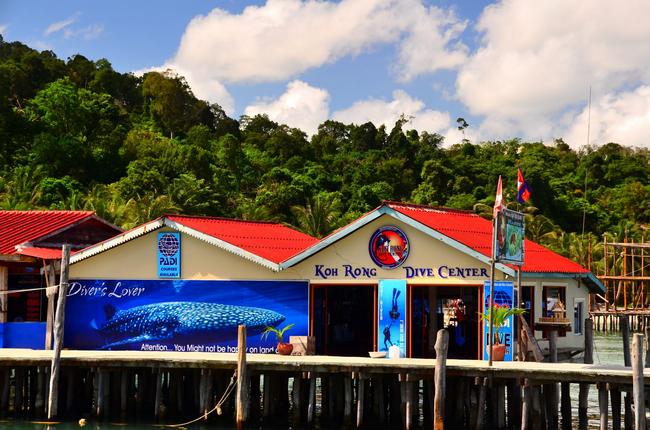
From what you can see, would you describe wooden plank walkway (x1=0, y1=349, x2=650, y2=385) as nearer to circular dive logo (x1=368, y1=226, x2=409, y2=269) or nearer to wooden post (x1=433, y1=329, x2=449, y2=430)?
wooden post (x1=433, y1=329, x2=449, y2=430)

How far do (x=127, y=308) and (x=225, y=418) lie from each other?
561cm

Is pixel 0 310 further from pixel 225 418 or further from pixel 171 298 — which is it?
pixel 225 418

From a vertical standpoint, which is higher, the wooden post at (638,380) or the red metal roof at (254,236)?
the red metal roof at (254,236)

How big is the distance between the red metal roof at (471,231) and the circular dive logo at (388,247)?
658 millimetres

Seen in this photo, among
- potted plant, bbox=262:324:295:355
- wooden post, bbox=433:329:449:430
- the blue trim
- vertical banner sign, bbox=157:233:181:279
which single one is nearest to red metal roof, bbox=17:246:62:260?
vertical banner sign, bbox=157:233:181:279

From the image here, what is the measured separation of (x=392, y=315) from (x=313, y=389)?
4034 millimetres

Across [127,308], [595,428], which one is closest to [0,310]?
[127,308]

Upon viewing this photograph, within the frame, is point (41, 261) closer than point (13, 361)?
No

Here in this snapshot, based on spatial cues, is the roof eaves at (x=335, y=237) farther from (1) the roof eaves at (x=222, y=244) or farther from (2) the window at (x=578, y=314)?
(2) the window at (x=578, y=314)

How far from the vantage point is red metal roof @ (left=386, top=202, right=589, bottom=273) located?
26227 millimetres

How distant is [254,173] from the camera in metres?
83.0

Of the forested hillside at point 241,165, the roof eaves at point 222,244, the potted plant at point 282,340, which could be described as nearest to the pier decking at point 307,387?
the potted plant at point 282,340

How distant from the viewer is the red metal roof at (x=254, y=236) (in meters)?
28.3

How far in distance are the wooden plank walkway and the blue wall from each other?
8.93 ft
